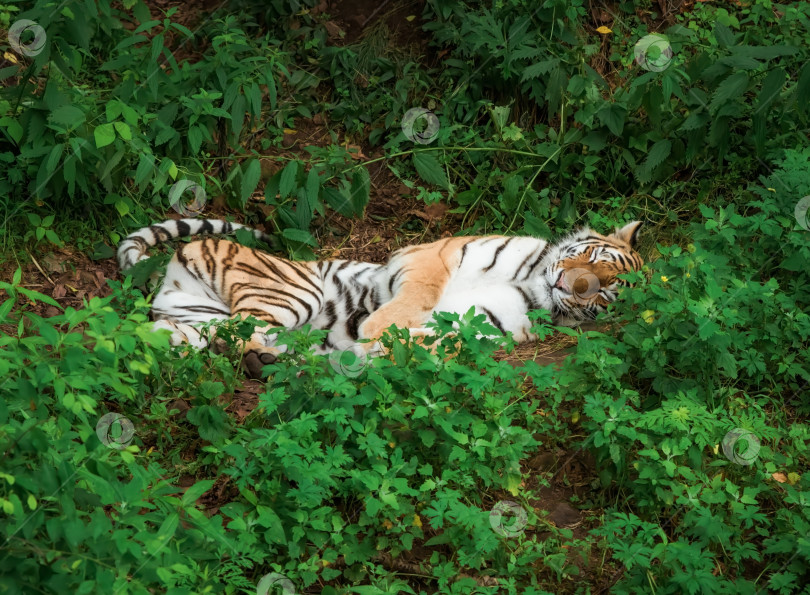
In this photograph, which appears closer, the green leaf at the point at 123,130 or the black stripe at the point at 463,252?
the green leaf at the point at 123,130

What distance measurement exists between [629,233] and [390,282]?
53.7 inches

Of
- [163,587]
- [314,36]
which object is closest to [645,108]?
[314,36]

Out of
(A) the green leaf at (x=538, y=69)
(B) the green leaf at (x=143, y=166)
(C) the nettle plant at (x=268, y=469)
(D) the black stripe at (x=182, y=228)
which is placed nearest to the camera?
(C) the nettle plant at (x=268, y=469)

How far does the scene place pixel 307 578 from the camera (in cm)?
266

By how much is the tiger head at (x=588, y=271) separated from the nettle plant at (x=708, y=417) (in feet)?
1.86

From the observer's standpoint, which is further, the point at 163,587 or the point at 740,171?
the point at 740,171

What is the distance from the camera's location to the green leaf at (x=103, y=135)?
4105 mm

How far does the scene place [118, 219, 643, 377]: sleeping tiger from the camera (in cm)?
446

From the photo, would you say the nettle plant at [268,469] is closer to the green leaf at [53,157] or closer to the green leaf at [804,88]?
the green leaf at [53,157]

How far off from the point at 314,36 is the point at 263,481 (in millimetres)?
4041

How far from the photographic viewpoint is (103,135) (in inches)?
162

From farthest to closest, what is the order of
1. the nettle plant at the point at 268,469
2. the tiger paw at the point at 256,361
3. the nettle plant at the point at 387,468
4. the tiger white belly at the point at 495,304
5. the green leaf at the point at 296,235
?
1. the green leaf at the point at 296,235
2. the tiger white belly at the point at 495,304
3. the tiger paw at the point at 256,361
4. the nettle plant at the point at 387,468
5. the nettle plant at the point at 268,469

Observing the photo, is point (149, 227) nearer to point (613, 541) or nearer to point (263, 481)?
point (263, 481)

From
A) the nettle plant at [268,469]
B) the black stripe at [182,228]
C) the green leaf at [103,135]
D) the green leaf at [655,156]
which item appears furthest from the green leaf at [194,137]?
the green leaf at [655,156]
